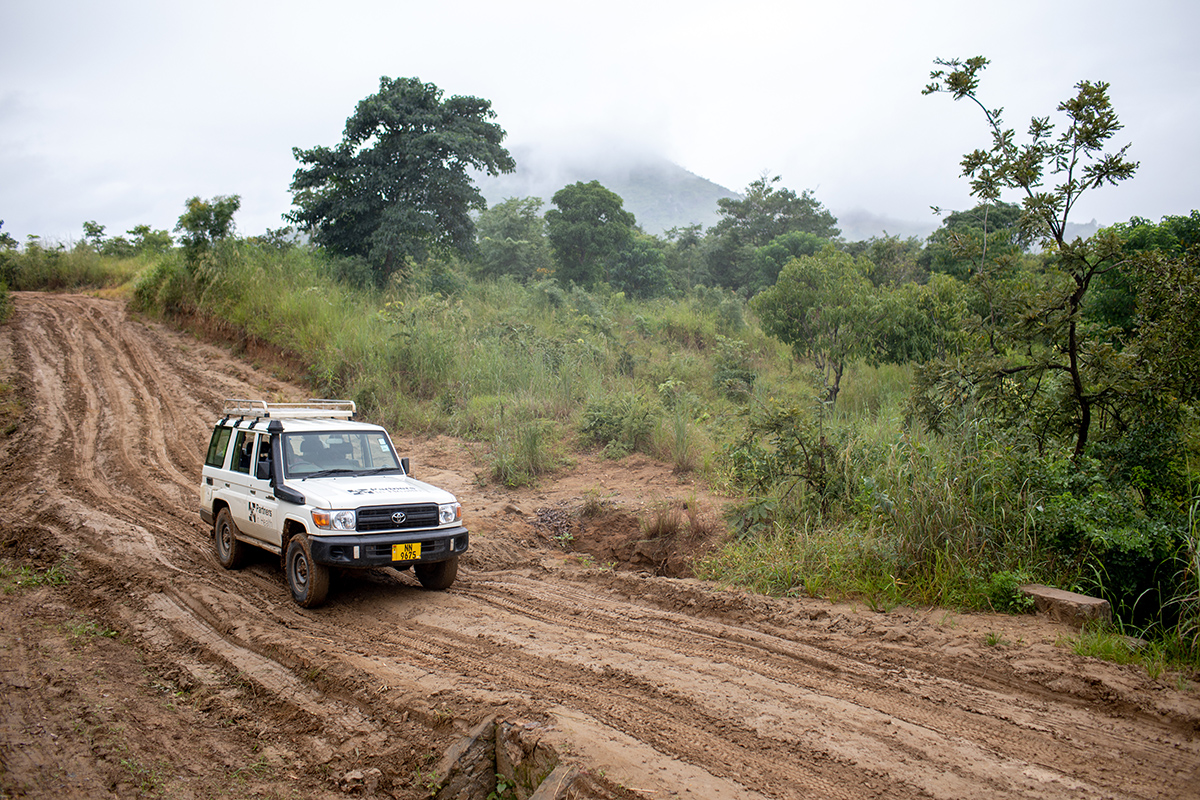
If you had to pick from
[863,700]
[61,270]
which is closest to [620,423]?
[863,700]

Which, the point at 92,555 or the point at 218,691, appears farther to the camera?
the point at 92,555

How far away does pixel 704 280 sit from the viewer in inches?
1496

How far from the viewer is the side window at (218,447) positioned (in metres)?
8.48

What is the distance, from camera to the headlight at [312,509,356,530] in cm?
641

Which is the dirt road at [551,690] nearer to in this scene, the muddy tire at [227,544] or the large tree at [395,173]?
the muddy tire at [227,544]

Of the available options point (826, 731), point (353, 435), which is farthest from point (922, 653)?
point (353, 435)

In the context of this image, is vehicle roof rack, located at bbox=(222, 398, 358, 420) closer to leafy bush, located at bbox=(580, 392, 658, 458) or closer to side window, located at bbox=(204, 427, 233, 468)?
side window, located at bbox=(204, 427, 233, 468)

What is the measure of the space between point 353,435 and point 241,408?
6.16ft

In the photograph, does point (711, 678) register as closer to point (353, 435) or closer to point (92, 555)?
point (353, 435)

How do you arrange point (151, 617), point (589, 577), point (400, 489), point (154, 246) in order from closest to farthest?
point (151, 617) → point (400, 489) → point (589, 577) → point (154, 246)

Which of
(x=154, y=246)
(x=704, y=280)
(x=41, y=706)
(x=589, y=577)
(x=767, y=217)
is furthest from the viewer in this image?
(x=767, y=217)

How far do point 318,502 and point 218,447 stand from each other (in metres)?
3.03

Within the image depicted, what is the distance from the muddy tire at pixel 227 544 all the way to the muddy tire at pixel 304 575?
1390mm

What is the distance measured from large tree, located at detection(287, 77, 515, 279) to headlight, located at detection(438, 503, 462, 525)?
15034 mm
